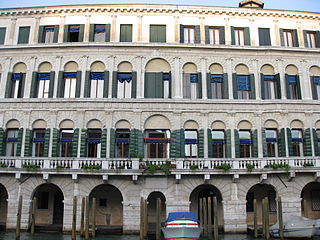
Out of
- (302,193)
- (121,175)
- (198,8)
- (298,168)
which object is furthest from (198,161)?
(198,8)

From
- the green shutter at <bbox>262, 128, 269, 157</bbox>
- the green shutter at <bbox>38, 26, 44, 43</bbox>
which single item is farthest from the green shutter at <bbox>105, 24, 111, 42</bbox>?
the green shutter at <bbox>262, 128, 269, 157</bbox>

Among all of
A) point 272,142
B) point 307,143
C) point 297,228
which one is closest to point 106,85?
point 272,142

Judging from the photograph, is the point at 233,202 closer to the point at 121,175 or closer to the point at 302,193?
the point at 302,193

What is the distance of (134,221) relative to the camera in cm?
2556

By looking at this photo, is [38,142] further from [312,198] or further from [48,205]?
[312,198]

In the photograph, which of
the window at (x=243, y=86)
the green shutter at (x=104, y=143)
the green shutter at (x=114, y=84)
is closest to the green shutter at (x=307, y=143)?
the window at (x=243, y=86)

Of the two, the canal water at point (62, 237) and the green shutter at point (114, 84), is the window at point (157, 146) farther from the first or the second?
the canal water at point (62, 237)

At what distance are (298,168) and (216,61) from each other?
36.2ft

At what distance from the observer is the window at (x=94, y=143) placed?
27.7 meters

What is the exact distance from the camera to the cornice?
29734 millimetres

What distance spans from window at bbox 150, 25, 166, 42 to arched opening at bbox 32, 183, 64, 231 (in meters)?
15.4

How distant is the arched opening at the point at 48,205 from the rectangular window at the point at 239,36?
20164 millimetres

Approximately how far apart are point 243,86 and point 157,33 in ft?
29.0

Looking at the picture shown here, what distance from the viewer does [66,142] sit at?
27.9 m
